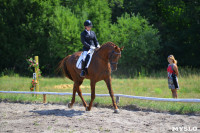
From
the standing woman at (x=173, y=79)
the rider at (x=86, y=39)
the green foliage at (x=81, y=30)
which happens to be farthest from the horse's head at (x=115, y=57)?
the green foliage at (x=81, y=30)

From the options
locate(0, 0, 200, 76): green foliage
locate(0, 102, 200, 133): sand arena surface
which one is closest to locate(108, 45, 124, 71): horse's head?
locate(0, 102, 200, 133): sand arena surface

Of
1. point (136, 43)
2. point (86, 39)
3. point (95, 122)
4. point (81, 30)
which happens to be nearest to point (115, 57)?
point (86, 39)

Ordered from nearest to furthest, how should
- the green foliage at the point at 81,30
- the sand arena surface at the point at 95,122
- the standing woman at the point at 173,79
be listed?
the sand arena surface at the point at 95,122 → the standing woman at the point at 173,79 → the green foliage at the point at 81,30

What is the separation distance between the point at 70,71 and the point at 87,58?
4.36 feet

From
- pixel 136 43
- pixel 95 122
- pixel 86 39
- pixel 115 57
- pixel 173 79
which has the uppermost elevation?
pixel 136 43

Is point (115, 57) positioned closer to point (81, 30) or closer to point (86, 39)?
point (86, 39)

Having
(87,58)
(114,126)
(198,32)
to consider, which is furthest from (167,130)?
(198,32)

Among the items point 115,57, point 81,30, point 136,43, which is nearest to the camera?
point 115,57

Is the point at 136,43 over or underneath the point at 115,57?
over

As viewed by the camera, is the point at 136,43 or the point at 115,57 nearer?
the point at 115,57

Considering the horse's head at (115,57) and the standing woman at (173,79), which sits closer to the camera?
the horse's head at (115,57)

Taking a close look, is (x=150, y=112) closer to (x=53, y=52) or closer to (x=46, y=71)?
(x=53, y=52)

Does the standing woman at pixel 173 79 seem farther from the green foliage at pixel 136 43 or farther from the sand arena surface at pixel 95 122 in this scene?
the green foliage at pixel 136 43

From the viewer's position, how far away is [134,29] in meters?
27.8
